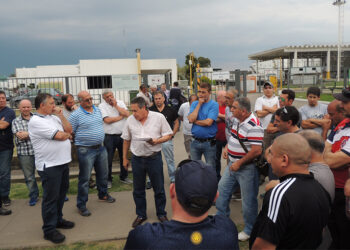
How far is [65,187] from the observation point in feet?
13.7

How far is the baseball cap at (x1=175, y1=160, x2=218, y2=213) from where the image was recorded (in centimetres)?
148

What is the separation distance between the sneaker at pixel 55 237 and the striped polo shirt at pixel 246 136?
2.51 metres

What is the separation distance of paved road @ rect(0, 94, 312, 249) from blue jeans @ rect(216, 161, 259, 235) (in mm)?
758

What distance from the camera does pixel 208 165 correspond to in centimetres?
162

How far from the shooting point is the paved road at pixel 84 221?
13.3 feet

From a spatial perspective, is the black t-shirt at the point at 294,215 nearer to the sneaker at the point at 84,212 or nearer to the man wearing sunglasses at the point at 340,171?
the man wearing sunglasses at the point at 340,171

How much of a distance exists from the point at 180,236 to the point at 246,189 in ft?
7.69

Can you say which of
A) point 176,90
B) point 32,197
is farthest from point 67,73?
point 32,197

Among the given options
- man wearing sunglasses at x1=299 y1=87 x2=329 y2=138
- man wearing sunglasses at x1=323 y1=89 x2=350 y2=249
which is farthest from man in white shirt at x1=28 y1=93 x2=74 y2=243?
man wearing sunglasses at x1=299 y1=87 x2=329 y2=138

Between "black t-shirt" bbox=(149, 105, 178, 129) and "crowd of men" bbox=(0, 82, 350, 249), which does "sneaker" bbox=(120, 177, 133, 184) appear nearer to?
"crowd of men" bbox=(0, 82, 350, 249)

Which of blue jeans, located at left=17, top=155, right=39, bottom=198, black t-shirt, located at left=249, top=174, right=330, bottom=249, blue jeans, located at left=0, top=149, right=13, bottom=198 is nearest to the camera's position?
black t-shirt, located at left=249, top=174, right=330, bottom=249

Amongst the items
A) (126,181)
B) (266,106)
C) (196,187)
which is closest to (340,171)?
(196,187)

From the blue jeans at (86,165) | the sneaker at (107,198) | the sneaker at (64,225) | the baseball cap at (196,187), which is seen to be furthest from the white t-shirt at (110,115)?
the baseball cap at (196,187)

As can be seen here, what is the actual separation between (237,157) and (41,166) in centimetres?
252
